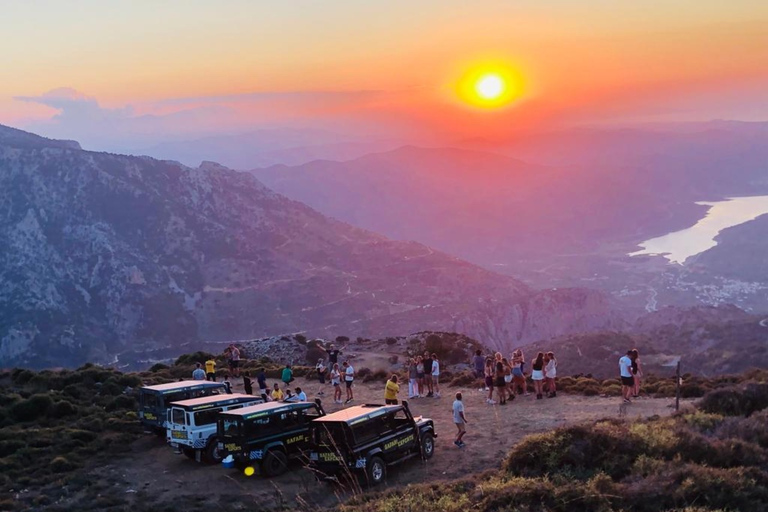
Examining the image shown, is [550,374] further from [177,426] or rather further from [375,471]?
[177,426]

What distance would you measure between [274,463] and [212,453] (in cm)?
279

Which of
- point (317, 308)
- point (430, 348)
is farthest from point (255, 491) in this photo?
point (317, 308)

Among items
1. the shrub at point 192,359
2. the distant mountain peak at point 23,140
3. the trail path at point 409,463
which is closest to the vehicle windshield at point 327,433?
the trail path at point 409,463

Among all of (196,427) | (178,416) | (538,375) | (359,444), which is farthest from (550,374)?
(178,416)

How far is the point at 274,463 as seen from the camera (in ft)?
55.2

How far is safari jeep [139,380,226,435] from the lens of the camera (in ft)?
68.5

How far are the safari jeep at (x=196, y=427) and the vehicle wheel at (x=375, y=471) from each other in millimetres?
5405

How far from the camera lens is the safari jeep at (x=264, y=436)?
16.6 meters

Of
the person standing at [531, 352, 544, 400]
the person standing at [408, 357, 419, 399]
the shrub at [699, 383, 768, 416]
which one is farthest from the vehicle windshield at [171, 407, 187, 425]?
the shrub at [699, 383, 768, 416]

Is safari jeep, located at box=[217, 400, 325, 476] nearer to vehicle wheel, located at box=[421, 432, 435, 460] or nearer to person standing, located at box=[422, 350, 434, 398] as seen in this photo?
vehicle wheel, located at box=[421, 432, 435, 460]

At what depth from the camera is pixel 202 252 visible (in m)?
117

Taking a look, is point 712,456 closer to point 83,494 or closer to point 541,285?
point 83,494

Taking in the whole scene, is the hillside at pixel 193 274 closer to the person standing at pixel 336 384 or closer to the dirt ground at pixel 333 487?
the person standing at pixel 336 384

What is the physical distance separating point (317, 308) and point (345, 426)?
296 feet
